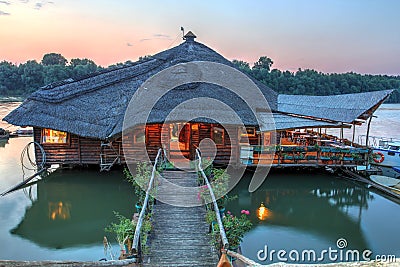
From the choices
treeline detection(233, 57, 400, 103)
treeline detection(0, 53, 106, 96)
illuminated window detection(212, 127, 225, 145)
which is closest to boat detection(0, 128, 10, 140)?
illuminated window detection(212, 127, 225, 145)

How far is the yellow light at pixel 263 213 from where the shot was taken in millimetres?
10266

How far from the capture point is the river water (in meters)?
8.45

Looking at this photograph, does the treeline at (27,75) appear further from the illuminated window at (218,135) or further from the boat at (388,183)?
the boat at (388,183)

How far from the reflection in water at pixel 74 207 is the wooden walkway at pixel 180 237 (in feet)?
7.22

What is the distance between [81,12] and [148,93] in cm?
969

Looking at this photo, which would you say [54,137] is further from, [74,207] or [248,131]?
[248,131]

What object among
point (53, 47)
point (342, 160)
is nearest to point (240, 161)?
point (342, 160)

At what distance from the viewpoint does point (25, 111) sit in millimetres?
14633

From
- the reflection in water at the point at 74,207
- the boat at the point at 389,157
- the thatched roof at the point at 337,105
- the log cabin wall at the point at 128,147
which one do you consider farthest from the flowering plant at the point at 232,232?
the boat at the point at 389,157

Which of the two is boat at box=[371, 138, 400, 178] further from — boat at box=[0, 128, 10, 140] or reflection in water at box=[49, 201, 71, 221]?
boat at box=[0, 128, 10, 140]

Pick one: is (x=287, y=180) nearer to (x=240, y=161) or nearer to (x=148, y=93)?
(x=240, y=161)

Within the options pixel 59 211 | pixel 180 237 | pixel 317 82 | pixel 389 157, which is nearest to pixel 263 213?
pixel 180 237

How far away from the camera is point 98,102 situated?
15.4m

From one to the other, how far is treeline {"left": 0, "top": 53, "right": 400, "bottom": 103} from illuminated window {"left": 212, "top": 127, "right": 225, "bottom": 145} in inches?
1018
